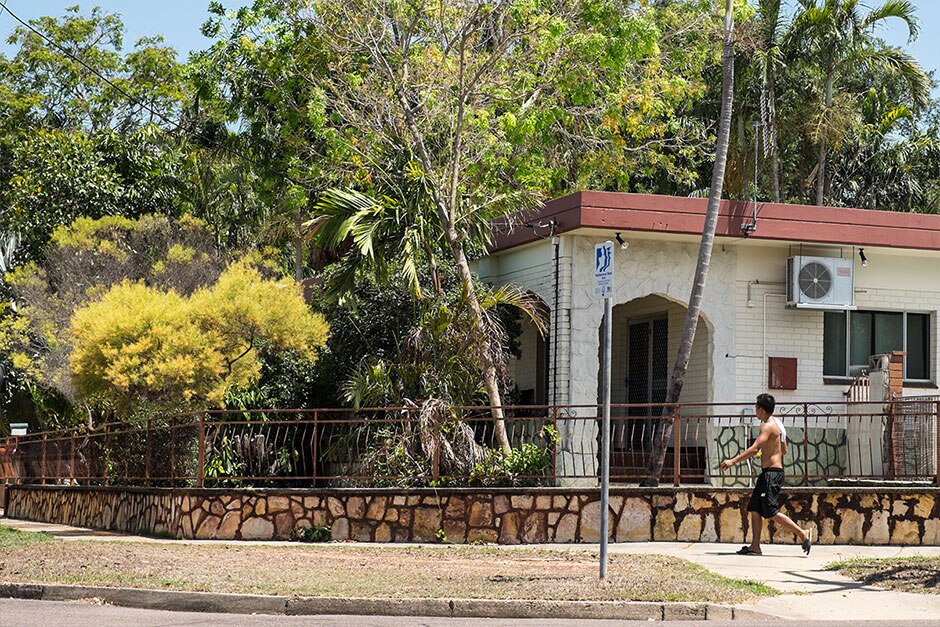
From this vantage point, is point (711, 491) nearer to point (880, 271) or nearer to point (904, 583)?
point (904, 583)

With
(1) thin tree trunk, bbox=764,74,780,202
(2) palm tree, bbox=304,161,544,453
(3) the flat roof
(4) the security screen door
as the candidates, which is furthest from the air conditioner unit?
(1) thin tree trunk, bbox=764,74,780,202

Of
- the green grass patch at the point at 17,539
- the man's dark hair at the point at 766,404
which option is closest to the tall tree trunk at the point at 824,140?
the man's dark hair at the point at 766,404

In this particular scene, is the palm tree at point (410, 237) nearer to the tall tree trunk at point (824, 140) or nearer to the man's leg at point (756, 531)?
the man's leg at point (756, 531)

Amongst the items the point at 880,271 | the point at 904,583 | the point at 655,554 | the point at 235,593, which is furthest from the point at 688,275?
the point at 235,593

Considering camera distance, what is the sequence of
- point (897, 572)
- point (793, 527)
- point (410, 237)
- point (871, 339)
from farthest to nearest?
point (871, 339)
point (410, 237)
point (793, 527)
point (897, 572)

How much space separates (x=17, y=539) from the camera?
613 inches

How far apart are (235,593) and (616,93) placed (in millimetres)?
15015

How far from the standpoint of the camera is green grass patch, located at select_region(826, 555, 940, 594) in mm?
11297

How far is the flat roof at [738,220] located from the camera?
19.2 metres

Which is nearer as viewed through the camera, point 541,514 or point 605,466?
point 605,466

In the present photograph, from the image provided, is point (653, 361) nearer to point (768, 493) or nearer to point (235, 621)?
point (768, 493)

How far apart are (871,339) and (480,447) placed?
8.02 m

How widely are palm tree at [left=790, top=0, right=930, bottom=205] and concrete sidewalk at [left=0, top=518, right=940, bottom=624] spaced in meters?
20.8

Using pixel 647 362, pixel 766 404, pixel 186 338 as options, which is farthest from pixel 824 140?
pixel 766 404
